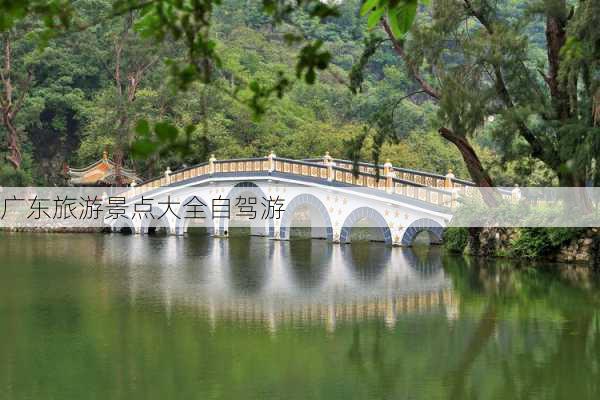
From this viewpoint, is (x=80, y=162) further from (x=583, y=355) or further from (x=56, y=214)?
(x=583, y=355)

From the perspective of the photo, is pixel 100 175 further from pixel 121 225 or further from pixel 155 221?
pixel 155 221

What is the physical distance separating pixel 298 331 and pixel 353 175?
1135 centimetres

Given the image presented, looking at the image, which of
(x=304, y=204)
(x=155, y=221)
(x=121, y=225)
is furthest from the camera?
(x=121, y=225)

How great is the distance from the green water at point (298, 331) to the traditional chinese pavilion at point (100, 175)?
14.9 metres

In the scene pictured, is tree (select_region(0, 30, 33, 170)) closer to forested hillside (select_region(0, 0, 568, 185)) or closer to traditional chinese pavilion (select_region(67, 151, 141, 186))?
forested hillside (select_region(0, 0, 568, 185))

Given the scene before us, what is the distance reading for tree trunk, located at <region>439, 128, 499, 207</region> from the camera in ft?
63.7

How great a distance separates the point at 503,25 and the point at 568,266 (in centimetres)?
495

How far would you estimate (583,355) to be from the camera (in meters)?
10.6

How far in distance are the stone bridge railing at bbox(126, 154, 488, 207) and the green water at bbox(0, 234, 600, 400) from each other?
250 cm

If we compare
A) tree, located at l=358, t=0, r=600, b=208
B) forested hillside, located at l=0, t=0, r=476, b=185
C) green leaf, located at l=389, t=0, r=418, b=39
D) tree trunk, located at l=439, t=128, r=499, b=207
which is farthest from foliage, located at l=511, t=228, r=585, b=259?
green leaf, located at l=389, t=0, r=418, b=39

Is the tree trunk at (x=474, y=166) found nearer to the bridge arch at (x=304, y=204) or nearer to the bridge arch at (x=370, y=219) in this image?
the bridge arch at (x=370, y=219)

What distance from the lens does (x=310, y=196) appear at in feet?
88.8

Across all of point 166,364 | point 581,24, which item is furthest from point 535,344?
point 581,24

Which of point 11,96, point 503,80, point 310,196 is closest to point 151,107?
point 11,96
